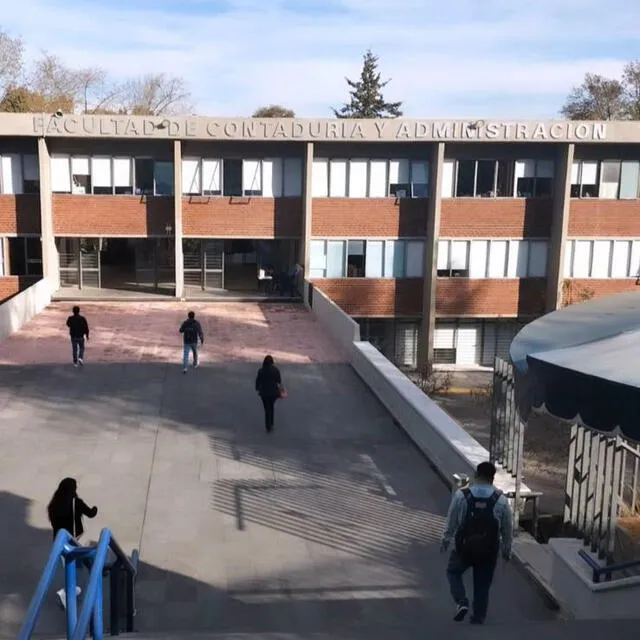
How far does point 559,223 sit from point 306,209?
9.97m

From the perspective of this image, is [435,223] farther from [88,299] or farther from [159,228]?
[88,299]

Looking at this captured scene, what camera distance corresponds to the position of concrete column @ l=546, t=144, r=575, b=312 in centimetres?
2870

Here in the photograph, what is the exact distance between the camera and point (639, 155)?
1162 inches

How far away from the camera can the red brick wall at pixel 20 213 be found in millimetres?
27266

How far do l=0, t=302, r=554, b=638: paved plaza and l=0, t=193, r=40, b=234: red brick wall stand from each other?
1146 centimetres

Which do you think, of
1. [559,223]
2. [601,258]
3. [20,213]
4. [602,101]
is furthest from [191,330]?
[602,101]

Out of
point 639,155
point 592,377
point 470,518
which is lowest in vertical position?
point 470,518

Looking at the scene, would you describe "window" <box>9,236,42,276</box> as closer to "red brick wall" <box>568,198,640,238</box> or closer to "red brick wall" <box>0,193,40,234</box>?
"red brick wall" <box>0,193,40,234</box>

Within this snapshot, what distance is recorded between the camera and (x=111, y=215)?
89.8 feet

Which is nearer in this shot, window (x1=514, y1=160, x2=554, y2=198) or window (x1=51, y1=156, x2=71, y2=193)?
window (x1=51, y1=156, x2=71, y2=193)

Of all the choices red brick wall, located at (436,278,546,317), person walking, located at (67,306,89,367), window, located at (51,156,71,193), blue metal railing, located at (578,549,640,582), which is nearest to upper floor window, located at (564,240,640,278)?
red brick wall, located at (436,278,546,317)

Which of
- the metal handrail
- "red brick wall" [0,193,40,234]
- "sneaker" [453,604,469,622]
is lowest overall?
"sneaker" [453,604,469,622]

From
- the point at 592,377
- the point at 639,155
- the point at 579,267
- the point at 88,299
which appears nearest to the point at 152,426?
the point at 592,377

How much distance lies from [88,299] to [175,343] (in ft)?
27.1
